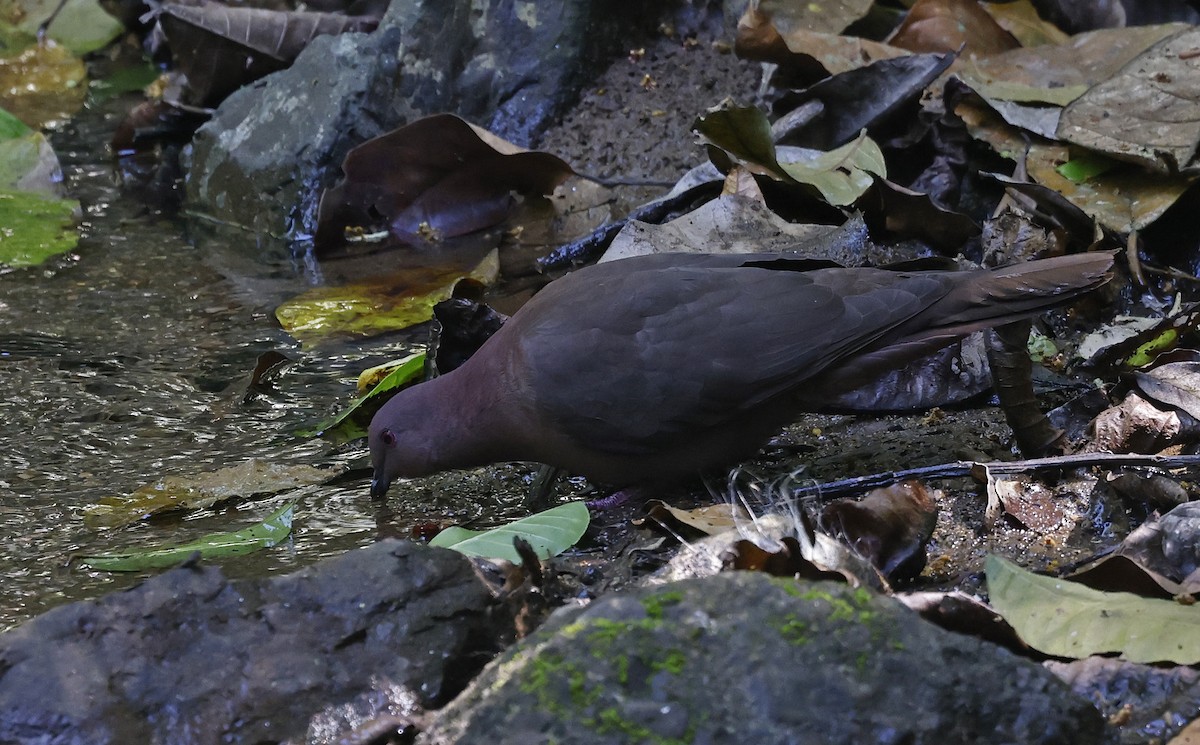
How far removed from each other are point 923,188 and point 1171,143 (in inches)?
37.3

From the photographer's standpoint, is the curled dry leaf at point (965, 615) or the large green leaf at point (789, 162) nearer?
the curled dry leaf at point (965, 615)

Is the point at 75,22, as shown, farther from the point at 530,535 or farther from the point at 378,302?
the point at 530,535

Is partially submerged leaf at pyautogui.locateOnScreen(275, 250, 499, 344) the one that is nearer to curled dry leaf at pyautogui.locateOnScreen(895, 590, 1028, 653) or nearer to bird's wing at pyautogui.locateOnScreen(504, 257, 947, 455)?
bird's wing at pyautogui.locateOnScreen(504, 257, 947, 455)

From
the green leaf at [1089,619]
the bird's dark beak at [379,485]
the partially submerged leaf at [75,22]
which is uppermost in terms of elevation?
the partially submerged leaf at [75,22]

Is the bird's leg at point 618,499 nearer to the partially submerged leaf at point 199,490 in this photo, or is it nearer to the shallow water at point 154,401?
the shallow water at point 154,401

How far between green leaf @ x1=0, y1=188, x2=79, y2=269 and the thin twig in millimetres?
4100

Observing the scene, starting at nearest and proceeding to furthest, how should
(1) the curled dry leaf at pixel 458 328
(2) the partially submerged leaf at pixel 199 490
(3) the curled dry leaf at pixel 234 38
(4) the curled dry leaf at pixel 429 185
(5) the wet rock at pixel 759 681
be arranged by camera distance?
(5) the wet rock at pixel 759 681 → (2) the partially submerged leaf at pixel 199 490 → (1) the curled dry leaf at pixel 458 328 → (4) the curled dry leaf at pixel 429 185 → (3) the curled dry leaf at pixel 234 38

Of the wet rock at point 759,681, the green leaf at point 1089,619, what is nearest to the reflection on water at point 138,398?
the wet rock at point 759,681

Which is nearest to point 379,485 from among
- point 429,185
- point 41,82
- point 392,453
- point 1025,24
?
point 392,453

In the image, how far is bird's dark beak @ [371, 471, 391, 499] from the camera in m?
3.71

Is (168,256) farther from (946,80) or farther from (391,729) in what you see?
(391,729)

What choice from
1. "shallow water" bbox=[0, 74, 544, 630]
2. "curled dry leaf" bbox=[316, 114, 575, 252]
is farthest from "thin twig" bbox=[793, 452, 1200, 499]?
"curled dry leaf" bbox=[316, 114, 575, 252]

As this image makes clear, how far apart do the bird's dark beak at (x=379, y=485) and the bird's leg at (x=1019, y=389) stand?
1.70 metres

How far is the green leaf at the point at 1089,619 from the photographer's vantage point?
2359mm
